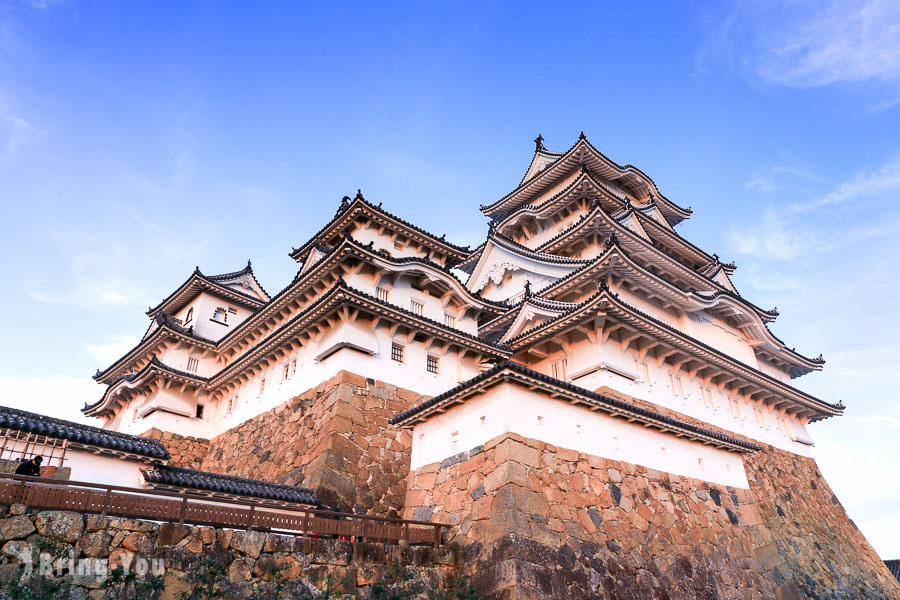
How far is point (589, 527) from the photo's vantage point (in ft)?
38.0

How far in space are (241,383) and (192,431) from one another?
280 centimetres

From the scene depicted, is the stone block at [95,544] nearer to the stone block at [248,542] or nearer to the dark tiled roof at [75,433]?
the stone block at [248,542]

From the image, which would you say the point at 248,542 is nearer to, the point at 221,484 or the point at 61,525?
the point at 61,525

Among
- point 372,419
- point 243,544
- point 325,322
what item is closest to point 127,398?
point 325,322

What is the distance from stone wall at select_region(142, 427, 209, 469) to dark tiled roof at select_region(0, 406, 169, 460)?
8263 millimetres

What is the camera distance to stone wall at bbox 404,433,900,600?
10.4 metres

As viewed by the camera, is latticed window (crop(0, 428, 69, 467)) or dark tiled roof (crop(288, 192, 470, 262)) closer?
latticed window (crop(0, 428, 69, 467))

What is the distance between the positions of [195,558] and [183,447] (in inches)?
576

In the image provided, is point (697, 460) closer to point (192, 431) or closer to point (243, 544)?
point (243, 544)

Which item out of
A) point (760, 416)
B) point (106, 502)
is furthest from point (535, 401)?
point (760, 416)

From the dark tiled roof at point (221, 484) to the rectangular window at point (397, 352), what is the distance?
5378 millimetres

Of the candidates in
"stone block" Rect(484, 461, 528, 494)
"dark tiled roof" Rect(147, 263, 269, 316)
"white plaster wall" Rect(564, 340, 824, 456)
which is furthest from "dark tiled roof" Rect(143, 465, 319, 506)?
"dark tiled roof" Rect(147, 263, 269, 316)

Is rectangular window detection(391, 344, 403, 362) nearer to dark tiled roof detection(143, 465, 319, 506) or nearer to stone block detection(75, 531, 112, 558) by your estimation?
dark tiled roof detection(143, 465, 319, 506)

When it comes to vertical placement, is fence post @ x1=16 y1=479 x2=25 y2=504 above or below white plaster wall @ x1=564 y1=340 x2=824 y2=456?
below
